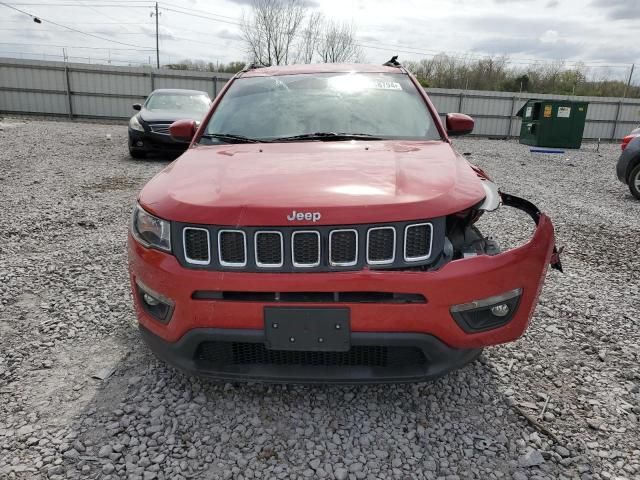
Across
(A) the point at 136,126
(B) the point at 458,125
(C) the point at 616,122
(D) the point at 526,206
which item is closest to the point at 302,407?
(D) the point at 526,206

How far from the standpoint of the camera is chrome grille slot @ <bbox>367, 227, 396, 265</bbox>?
6.24 feet

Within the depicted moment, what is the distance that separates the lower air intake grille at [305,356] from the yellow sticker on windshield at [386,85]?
2.05 metres

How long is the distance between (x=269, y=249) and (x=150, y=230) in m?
0.61

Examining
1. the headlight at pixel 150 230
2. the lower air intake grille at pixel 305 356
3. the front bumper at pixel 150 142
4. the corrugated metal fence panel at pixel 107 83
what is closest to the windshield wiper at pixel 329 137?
the headlight at pixel 150 230

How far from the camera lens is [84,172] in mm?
8758

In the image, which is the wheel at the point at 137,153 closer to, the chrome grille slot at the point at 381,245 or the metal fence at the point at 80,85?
the chrome grille slot at the point at 381,245

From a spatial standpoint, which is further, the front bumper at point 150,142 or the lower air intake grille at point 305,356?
the front bumper at point 150,142

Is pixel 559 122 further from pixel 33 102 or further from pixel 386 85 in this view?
pixel 33 102

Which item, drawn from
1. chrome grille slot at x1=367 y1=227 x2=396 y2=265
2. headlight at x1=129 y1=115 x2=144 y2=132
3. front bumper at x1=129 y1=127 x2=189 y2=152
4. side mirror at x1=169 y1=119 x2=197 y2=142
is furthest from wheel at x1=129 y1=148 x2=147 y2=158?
chrome grille slot at x1=367 y1=227 x2=396 y2=265

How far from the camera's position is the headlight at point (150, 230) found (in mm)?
2078

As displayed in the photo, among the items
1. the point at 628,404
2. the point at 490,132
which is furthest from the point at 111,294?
the point at 490,132

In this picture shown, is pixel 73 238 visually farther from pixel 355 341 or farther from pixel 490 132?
pixel 490 132

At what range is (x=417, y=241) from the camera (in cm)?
193

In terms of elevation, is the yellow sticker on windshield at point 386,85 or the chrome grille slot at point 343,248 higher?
the yellow sticker on windshield at point 386,85
